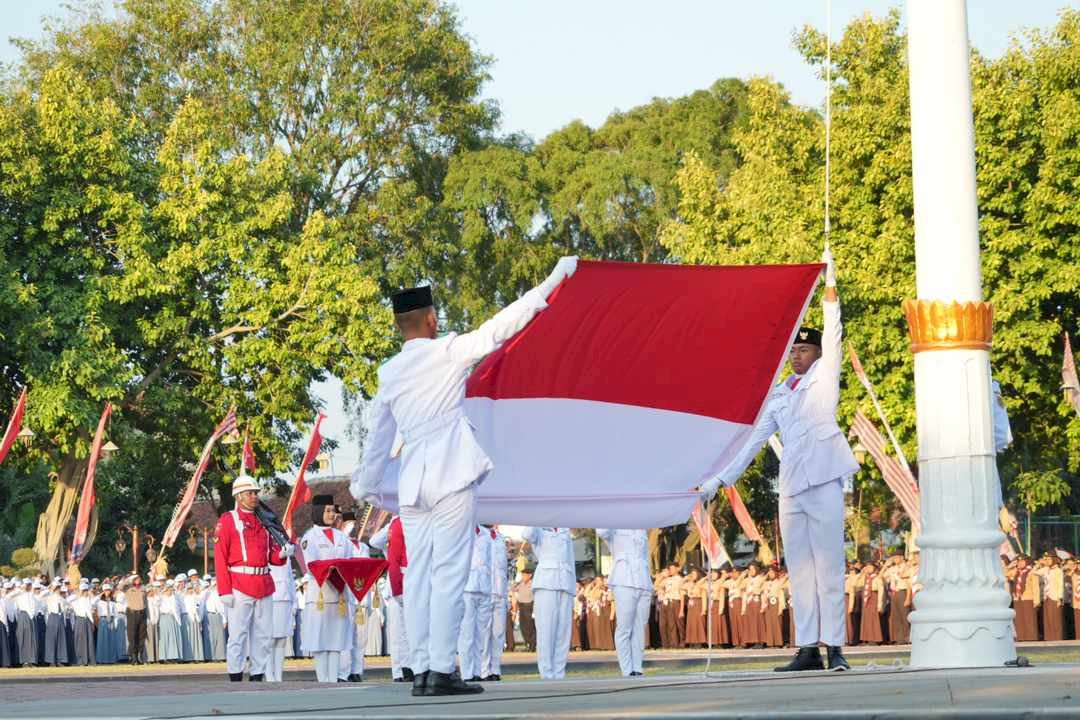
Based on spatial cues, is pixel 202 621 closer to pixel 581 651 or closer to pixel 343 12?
pixel 581 651

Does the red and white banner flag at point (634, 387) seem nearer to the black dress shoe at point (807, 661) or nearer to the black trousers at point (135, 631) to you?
the black dress shoe at point (807, 661)

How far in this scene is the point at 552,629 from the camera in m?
19.3

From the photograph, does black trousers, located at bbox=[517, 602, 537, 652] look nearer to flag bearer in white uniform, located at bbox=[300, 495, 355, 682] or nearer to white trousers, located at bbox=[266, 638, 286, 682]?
flag bearer in white uniform, located at bbox=[300, 495, 355, 682]

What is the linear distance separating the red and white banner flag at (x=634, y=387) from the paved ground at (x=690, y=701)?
7.79 ft

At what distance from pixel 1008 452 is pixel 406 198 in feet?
55.9

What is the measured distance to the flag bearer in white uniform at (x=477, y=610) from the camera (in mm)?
19281

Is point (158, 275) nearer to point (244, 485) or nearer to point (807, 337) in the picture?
point (244, 485)

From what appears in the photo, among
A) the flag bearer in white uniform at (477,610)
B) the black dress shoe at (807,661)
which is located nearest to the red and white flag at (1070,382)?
the flag bearer in white uniform at (477,610)

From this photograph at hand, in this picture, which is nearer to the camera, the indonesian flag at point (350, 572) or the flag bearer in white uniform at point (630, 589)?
the indonesian flag at point (350, 572)

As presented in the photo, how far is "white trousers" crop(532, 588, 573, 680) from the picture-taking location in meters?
19.1

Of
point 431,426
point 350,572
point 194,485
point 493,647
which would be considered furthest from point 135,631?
point 431,426

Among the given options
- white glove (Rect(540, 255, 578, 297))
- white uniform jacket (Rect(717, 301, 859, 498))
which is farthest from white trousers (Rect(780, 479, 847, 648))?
white glove (Rect(540, 255, 578, 297))

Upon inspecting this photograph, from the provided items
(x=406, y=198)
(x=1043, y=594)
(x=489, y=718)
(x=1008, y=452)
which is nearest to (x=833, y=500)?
(x=489, y=718)

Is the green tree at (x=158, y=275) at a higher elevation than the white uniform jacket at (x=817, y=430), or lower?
higher
